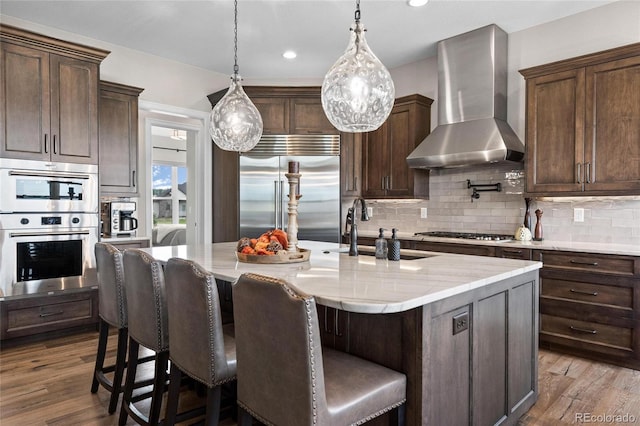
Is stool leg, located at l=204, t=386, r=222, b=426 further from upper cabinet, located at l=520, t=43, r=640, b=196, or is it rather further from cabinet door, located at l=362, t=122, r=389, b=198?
cabinet door, located at l=362, t=122, r=389, b=198

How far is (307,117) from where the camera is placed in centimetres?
513

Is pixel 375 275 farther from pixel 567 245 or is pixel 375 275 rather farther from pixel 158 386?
pixel 567 245

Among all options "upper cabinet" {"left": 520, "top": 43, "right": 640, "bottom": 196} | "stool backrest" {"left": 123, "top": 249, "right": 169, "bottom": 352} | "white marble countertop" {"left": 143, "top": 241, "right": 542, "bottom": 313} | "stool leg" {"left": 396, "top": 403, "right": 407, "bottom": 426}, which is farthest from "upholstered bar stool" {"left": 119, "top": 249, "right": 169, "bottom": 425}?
"upper cabinet" {"left": 520, "top": 43, "right": 640, "bottom": 196}

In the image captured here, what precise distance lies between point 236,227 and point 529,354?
12.0 feet

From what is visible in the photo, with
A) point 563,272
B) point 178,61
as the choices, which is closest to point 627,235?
point 563,272

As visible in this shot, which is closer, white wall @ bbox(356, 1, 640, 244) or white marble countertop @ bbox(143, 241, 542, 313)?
white marble countertop @ bbox(143, 241, 542, 313)

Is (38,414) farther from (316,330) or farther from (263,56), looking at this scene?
(263,56)

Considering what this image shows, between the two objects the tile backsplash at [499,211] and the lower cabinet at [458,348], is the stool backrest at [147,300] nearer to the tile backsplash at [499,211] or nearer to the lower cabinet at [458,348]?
the lower cabinet at [458,348]

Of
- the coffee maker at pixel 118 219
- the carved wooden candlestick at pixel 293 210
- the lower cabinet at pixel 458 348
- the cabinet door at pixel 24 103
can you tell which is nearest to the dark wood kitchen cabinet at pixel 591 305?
the lower cabinet at pixel 458 348

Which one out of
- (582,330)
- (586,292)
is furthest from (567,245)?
(582,330)

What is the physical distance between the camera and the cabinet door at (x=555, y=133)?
11.1ft

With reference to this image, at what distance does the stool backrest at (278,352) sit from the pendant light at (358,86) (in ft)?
4.18

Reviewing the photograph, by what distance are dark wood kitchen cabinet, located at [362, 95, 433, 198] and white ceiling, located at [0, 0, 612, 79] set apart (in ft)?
2.16

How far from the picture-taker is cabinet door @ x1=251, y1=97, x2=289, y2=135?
511cm
